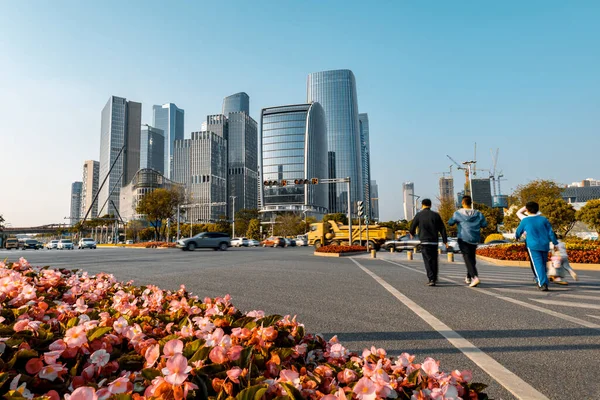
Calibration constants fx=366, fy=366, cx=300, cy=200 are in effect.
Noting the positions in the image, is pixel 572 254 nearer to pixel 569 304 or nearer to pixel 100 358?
pixel 569 304

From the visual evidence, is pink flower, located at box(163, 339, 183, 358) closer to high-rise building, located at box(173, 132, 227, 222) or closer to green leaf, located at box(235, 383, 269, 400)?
green leaf, located at box(235, 383, 269, 400)

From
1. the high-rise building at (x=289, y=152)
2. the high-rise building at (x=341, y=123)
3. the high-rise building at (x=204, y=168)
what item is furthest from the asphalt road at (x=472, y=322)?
the high-rise building at (x=341, y=123)

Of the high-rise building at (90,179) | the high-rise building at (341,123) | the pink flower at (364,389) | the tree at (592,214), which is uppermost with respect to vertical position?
the high-rise building at (341,123)

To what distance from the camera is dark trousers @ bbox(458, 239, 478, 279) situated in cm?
786

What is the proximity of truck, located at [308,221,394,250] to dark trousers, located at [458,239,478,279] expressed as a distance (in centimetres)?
2601

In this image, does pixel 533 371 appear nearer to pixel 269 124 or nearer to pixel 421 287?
pixel 421 287

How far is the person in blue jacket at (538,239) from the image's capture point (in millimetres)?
7355

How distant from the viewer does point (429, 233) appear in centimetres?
Answer: 833

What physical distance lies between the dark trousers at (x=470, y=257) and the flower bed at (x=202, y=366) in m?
6.81

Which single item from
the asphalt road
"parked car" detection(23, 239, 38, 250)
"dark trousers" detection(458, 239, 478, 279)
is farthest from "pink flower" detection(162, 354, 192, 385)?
"parked car" detection(23, 239, 38, 250)

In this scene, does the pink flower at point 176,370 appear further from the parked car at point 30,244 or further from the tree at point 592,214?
the parked car at point 30,244

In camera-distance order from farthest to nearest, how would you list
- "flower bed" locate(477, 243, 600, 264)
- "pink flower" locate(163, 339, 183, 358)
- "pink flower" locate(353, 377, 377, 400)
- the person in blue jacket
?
"flower bed" locate(477, 243, 600, 264) → the person in blue jacket → "pink flower" locate(163, 339, 183, 358) → "pink flower" locate(353, 377, 377, 400)

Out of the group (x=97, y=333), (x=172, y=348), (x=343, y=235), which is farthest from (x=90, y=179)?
(x=172, y=348)

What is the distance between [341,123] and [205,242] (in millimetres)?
168928
